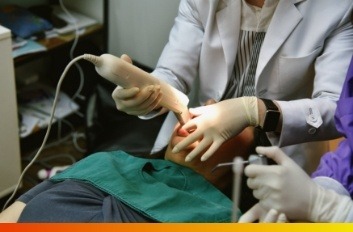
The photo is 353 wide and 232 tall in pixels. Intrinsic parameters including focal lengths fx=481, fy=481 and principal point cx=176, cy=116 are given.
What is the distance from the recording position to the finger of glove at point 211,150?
1261 mm

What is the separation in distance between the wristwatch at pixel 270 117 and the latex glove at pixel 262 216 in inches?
13.2

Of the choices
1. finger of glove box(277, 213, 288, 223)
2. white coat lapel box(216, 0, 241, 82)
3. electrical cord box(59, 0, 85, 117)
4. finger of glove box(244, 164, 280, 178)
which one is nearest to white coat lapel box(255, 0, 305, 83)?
white coat lapel box(216, 0, 241, 82)

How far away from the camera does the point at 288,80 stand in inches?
57.5

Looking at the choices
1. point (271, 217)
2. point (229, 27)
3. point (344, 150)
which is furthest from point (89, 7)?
point (271, 217)

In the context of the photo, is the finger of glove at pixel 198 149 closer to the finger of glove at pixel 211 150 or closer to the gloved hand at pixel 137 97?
the finger of glove at pixel 211 150

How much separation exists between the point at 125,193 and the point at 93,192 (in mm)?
84

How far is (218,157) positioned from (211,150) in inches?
2.9

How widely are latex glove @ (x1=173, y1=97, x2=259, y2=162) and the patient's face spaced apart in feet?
0.11

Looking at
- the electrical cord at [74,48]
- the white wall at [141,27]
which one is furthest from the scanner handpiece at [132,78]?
the electrical cord at [74,48]

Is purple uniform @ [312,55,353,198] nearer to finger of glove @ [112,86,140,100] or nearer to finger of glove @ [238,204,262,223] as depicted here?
finger of glove @ [238,204,262,223]

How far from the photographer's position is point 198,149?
4.13 feet

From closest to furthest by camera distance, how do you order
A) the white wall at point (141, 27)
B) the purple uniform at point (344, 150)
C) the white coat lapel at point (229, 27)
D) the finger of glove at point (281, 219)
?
the finger of glove at point (281, 219) → the purple uniform at point (344, 150) → the white coat lapel at point (229, 27) → the white wall at point (141, 27)

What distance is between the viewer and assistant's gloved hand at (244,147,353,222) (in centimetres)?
104

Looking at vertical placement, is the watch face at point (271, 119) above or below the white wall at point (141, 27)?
above
